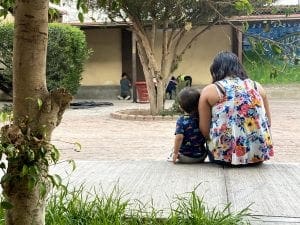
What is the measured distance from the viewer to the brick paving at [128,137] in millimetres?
8695

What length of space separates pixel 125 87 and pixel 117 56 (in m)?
1.74

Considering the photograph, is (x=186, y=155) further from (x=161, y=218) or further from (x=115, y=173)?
(x=161, y=218)

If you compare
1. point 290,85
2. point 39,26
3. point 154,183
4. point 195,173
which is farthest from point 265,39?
point 290,85

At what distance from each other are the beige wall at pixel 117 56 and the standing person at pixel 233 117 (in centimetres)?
1856

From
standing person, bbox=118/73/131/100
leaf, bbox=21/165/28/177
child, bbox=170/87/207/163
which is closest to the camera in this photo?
leaf, bbox=21/165/28/177

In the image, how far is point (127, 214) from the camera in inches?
139

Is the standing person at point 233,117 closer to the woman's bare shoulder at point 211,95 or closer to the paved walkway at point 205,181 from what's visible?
the woman's bare shoulder at point 211,95

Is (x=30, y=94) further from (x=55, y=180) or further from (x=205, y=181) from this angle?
(x=205, y=181)

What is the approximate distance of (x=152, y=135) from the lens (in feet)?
38.6

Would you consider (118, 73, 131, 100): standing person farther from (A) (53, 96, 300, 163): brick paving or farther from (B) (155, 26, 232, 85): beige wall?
(A) (53, 96, 300, 163): brick paving

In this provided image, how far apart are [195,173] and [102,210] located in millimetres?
1750

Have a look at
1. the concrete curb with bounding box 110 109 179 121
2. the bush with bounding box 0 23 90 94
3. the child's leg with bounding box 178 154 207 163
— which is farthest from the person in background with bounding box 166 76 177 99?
the child's leg with bounding box 178 154 207 163

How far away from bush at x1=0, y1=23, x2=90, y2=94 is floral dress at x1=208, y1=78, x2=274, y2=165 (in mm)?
13617

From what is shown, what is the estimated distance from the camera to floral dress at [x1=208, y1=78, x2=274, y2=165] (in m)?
5.11
